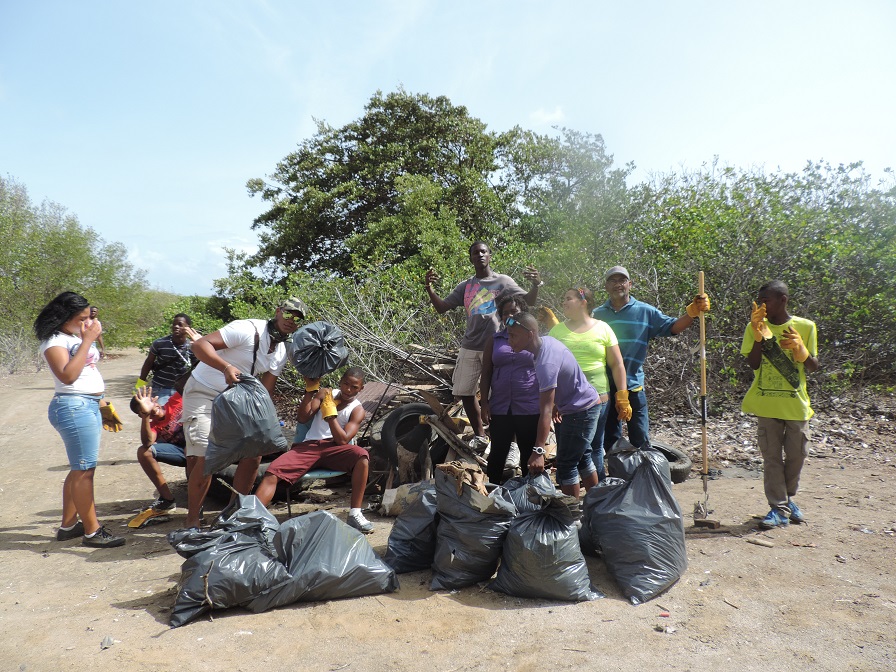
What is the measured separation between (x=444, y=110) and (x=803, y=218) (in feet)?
33.8

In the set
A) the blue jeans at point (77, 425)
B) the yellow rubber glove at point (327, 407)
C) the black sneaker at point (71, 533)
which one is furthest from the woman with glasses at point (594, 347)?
the black sneaker at point (71, 533)

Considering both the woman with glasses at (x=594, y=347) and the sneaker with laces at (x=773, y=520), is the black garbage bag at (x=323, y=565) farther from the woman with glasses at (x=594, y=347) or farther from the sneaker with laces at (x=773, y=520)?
the sneaker with laces at (x=773, y=520)

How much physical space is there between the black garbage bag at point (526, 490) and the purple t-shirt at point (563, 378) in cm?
51

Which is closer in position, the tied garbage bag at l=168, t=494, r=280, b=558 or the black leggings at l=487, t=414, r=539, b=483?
the tied garbage bag at l=168, t=494, r=280, b=558

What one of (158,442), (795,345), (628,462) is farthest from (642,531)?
(158,442)

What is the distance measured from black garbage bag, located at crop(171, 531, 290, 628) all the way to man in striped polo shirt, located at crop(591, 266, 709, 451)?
261 cm

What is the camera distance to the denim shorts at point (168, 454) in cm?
517

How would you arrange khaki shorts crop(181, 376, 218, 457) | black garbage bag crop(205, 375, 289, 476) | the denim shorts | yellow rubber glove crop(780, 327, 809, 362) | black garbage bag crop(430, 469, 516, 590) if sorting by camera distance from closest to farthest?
black garbage bag crop(430, 469, 516, 590), black garbage bag crop(205, 375, 289, 476), yellow rubber glove crop(780, 327, 809, 362), khaki shorts crop(181, 376, 218, 457), the denim shorts

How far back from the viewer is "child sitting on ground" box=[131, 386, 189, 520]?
4996mm

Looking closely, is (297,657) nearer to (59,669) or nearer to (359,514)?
(59,669)

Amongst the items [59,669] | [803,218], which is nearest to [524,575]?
[59,669]

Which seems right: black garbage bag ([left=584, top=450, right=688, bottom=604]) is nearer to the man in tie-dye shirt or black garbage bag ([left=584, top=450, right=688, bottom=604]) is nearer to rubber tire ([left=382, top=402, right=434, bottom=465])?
the man in tie-dye shirt

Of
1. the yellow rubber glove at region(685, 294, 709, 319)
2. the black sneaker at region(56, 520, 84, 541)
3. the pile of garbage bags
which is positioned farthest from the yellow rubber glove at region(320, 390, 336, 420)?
the yellow rubber glove at region(685, 294, 709, 319)

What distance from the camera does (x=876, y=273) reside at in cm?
767
